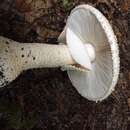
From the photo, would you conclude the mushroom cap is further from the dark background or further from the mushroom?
the dark background

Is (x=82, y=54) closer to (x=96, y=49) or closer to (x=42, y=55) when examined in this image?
(x=96, y=49)

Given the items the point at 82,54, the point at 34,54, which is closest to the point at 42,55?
the point at 34,54

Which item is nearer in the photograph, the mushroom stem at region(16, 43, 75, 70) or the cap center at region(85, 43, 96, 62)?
the mushroom stem at region(16, 43, 75, 70)

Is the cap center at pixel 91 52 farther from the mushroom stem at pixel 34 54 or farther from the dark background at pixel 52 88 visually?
the dark background at pixel 52 88

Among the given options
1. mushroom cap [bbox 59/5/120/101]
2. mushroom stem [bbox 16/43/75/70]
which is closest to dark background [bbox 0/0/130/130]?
mushroom cap [bbox 59/5/120/101]

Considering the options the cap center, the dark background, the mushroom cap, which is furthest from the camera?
the dark background

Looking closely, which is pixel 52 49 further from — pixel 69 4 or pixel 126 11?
pixel 126 11
